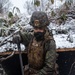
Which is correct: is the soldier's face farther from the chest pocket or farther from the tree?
the tree

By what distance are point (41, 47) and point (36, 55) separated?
14 cm

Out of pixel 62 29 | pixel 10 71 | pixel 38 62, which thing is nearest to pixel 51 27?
pixel 62 29

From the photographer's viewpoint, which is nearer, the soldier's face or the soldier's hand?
the soldier's face

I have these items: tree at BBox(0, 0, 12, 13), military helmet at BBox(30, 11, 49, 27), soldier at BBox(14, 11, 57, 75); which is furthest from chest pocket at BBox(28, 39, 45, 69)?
tree at BBox(0, 0, 12, 13)

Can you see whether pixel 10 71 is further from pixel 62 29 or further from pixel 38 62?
pixel 62 29

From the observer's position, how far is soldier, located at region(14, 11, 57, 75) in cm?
253

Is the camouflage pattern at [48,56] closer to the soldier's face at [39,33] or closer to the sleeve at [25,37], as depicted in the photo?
the soldier's face at [39,33]

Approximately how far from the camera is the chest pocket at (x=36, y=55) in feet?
8.66

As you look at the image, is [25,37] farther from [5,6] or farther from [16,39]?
[5,6]

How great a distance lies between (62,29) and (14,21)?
4.14 feet

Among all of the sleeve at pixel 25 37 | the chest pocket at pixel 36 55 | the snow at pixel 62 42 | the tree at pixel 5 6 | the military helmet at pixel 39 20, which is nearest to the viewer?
the military helmet at pixel 39 20

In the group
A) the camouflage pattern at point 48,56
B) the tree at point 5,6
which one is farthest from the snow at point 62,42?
the tree at point 5,6

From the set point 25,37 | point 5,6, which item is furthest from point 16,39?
point 5,6

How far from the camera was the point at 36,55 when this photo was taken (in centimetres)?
270
